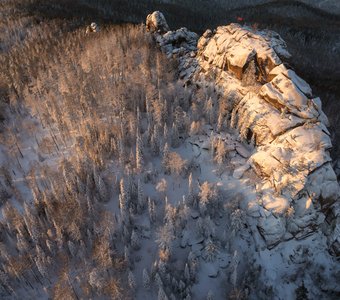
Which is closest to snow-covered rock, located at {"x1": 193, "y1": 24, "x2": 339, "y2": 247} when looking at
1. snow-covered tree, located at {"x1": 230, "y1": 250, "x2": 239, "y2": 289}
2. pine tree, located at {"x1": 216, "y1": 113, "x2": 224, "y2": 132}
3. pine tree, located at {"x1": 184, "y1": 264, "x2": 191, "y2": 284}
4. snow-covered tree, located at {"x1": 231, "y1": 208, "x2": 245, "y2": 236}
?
snow-covered tree, located at {"x1": 231, "y1": 208, "x2": 245, "y2": 236}

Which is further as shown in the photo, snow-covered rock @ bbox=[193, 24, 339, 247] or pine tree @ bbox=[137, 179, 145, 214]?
pine tree @ bbox=[137, 179, 145, 214]

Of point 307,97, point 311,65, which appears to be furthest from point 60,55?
point 311,65

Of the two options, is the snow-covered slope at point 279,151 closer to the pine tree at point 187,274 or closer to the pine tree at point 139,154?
the pine tree at point 187,274

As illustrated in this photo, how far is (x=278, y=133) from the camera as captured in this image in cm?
6194

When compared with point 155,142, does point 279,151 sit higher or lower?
higher

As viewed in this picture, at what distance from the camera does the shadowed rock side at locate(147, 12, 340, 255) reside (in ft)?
181

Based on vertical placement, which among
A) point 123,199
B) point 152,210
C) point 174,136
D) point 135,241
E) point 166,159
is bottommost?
point 135,241

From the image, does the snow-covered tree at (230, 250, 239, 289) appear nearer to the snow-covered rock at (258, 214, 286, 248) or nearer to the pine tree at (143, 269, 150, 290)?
the snow-covered rock at (258, 214, 286, 248)

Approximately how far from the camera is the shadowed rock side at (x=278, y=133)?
181 feet

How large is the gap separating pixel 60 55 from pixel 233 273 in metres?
98.5

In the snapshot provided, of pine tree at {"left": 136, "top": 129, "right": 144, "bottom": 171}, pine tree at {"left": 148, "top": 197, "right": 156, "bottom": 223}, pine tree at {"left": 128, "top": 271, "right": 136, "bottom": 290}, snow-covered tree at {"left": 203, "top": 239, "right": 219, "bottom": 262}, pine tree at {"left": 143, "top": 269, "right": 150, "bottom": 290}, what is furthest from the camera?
pine tree at {"left": 136, "top": 129, "right": 144, "bottom": 171}

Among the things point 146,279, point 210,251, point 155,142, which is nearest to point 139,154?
point 155,142

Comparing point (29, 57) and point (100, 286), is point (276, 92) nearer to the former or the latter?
point (100, 286)

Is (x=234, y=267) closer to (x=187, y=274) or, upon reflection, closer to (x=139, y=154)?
(x=187, y=274)
